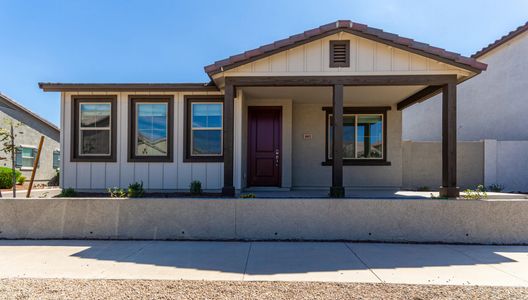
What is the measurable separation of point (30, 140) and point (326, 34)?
63.0 ft

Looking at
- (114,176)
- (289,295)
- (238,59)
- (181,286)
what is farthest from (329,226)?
(114,176)

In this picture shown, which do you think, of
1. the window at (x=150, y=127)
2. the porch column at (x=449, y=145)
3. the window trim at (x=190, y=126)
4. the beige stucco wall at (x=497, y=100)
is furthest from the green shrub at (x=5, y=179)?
the beige stucco wall at (x=497, y=100)

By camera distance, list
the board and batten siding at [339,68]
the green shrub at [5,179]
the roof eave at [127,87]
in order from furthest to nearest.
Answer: the green shrub at [5,179]
the roof eave at [127,87]
the board and batten siding at [339,68]

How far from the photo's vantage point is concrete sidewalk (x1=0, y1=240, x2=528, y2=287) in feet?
13.8

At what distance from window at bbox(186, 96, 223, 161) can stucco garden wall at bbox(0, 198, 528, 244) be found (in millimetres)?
2642

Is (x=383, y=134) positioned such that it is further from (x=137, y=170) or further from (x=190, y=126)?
(x=137, y=170)

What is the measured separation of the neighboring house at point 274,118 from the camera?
22.7ft

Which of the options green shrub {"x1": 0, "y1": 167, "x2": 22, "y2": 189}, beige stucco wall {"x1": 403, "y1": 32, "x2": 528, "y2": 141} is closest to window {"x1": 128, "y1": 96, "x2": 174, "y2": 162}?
green shrub {"x1": 0, "y1": 167, "x2": 22, "y2": 189}

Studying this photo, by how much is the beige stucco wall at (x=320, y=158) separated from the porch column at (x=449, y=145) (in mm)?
2987

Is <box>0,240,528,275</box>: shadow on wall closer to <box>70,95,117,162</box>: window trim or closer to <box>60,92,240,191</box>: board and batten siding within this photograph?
<box>60,92,240,191</box>: board and batten siding

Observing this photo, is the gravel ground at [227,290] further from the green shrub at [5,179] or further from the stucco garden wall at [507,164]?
the green shrub at [5,179]

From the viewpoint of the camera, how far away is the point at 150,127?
870 cm

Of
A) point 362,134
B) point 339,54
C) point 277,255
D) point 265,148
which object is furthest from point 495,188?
point 277,255

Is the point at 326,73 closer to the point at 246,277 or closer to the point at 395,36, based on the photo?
the point at 395,36
